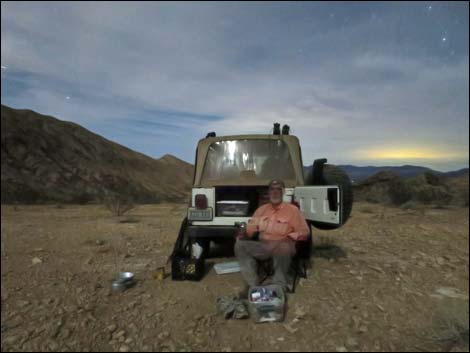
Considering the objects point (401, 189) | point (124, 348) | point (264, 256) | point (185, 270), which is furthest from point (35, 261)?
point (401, 189)

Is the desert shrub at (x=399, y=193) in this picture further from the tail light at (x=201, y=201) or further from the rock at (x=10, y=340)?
the rock at (x=10, y=340)

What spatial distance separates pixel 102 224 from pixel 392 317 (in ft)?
24.4

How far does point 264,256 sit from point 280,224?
355mm

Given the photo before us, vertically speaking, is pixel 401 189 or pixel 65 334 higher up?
pixel 401 189

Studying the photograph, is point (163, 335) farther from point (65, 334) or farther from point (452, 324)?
point (452, 324)

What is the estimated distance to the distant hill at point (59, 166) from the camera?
16727 millimetres


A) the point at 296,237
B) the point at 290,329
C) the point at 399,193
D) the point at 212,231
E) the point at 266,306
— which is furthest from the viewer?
the point at 399,193

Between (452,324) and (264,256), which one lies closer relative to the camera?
(452,324)

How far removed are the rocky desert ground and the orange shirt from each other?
0.56 meters

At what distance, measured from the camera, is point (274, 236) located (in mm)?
3639

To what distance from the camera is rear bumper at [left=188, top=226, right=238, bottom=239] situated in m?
4.10

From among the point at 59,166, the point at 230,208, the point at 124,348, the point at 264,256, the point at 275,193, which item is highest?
the point at 59,166

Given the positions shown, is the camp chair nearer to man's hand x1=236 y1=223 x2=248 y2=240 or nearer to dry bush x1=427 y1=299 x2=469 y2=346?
man's hand x1=236 y1=223 x2=248 y2=240

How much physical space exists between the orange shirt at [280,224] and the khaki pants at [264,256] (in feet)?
0.25
